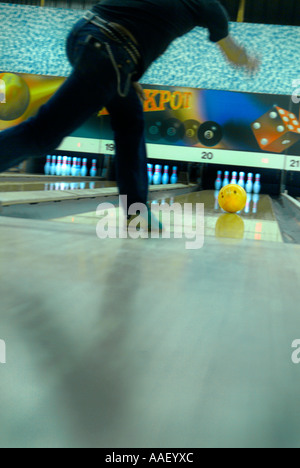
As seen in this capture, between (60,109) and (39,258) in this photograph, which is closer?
(39,258)

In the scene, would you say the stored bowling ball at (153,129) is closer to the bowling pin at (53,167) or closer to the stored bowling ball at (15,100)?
the bowling pin at (53,167)

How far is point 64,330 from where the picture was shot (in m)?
0.64

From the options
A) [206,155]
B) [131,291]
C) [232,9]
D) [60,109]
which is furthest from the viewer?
[232,9]

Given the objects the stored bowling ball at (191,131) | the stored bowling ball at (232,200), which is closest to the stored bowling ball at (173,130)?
the stored bowling ball at (191,131)

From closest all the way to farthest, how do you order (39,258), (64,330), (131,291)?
(64,330)
(131,291)
(39,258)

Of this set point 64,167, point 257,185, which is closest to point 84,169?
point 64,167

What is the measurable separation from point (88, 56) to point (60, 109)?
168 mm

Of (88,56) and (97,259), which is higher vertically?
(88,56)

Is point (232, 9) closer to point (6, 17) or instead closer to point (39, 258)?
point (6, 17)

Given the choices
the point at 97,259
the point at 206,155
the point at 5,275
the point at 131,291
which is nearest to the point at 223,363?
the point at 131,291

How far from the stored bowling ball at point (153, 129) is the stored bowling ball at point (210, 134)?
0.54m

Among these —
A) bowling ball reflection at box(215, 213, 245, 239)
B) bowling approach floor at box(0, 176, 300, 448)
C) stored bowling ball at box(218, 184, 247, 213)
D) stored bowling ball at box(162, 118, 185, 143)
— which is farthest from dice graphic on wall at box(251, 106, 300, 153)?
bowling approach floor at box(0, 176, 300, 448)

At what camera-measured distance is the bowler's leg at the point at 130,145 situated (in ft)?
5.19

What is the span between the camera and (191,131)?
21.0ft
